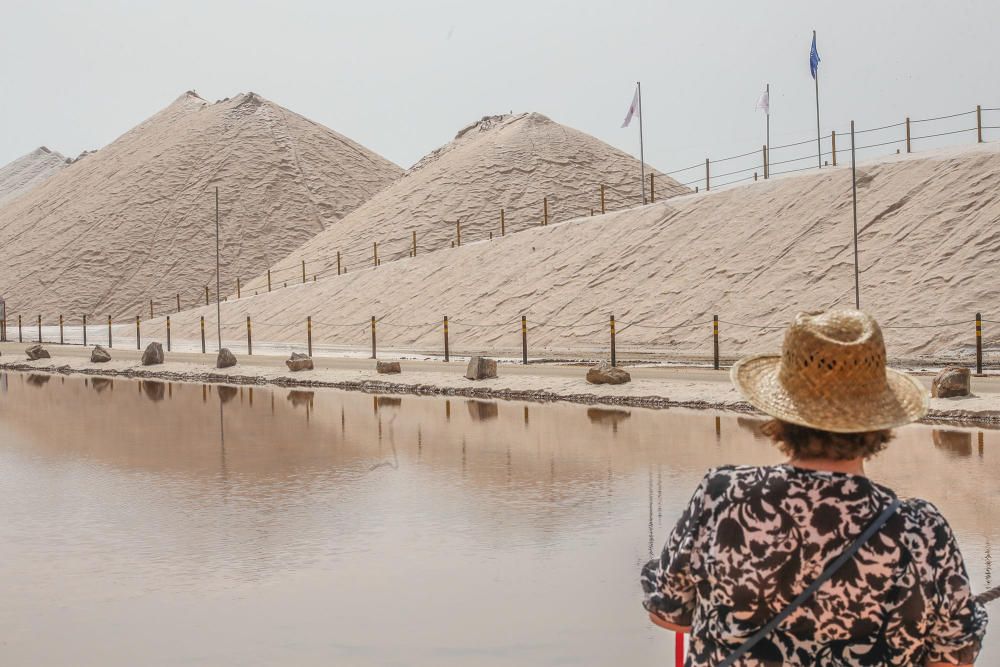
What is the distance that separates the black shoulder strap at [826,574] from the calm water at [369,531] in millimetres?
3113

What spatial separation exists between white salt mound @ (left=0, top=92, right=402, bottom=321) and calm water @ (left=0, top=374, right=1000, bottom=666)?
233 feet

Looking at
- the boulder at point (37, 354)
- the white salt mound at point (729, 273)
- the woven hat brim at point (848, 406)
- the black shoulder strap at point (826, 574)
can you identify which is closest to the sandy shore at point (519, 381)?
the boulder at point (37, 354)

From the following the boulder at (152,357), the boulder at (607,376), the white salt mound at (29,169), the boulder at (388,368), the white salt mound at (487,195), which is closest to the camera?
the boulder at (607,376)

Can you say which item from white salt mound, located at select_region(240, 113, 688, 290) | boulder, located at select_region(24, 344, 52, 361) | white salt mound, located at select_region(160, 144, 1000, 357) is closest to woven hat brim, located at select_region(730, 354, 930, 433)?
white salt mound, located at select_region(160, 144, 1000, 357)

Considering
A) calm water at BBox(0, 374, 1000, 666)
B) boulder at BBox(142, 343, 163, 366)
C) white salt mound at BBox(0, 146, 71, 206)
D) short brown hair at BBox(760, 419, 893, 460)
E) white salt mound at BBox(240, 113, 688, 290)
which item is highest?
white salt mound at BBox(0, 146, 71, 206)

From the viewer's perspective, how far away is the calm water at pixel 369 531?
20.4 ft

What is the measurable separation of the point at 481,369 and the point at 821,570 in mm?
19631

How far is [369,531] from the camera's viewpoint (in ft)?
29.2

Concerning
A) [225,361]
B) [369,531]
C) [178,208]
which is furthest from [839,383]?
[178,208]

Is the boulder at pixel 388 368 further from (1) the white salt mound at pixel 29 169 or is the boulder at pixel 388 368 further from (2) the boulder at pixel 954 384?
(1) the white salt mound at pixel 29 169

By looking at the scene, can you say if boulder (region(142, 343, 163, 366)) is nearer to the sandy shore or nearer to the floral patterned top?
the sandy shore

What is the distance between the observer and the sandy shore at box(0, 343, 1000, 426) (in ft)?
56.0

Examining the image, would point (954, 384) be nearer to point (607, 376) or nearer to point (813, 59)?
point (607, 376)

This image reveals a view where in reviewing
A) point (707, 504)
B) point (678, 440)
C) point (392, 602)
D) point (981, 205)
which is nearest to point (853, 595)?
point (707, 504)
